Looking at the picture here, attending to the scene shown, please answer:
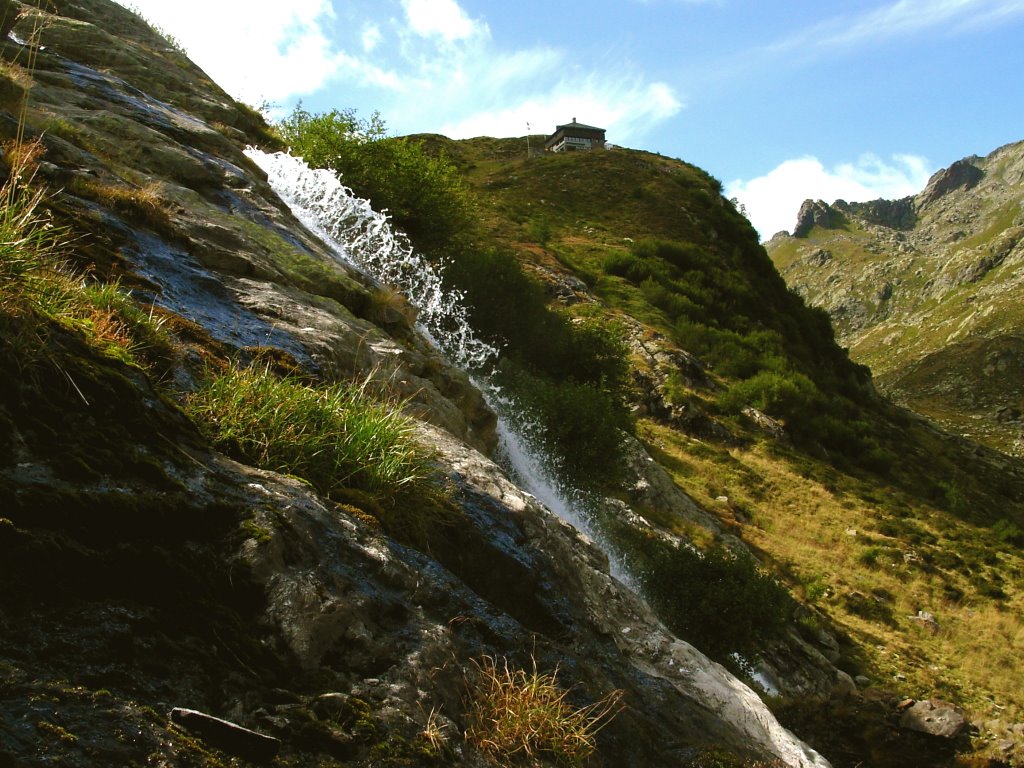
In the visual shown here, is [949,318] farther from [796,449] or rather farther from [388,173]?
[388,173]

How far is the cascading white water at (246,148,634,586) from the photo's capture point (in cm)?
1532

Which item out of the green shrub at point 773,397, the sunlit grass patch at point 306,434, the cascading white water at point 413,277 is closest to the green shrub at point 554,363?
the cascading white water at point 413,277

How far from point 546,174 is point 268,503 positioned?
186ft

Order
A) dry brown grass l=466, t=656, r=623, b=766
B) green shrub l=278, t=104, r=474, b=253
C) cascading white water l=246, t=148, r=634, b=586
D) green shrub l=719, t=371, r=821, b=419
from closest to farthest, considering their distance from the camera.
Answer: dry brown grass l=466, t=656, r=623, b=766
cascading white water l=246, t=148, r=634, b=586
green shrub l=278, t=104, r=474, b=253
green shrub l=719, t=371, r=821, b=419

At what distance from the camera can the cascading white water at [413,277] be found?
50.3ft

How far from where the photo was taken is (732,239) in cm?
5081

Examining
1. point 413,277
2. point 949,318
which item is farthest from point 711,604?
point 949,318

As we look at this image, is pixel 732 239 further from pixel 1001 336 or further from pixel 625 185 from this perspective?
pixel 1001 336

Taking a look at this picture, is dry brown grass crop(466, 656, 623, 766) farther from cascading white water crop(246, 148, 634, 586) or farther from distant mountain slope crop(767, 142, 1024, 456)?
distant mountain slope crop(767, 142, 1024, 456)

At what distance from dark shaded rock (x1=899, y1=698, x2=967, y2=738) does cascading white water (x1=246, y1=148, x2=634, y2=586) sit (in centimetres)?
538

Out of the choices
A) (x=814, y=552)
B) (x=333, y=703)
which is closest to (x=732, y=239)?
(x=814, y=552)

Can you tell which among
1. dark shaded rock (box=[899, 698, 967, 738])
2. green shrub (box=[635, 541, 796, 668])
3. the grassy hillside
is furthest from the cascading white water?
dark shaded rock (box=[899, 698, 967, 738])

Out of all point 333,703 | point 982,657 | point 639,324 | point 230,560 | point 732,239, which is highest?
point 732,239

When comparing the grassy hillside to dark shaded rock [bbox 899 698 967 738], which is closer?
dark shaded rock [bbox 899 698 967 738]
